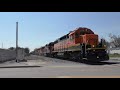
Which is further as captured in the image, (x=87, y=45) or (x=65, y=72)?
(x=87, y=45)

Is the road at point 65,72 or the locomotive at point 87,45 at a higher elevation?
the locomotive at point 87,45

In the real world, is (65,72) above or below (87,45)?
below

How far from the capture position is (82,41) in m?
39.9

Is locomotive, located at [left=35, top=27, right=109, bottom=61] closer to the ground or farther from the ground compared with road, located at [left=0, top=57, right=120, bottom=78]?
farther from the ground

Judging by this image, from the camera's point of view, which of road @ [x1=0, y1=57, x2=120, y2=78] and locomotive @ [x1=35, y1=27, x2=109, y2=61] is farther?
locomotive @ [x1=35, y1=27, x2=109, y2=61]

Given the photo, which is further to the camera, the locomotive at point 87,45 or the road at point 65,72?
the locomotive at point 87,45
